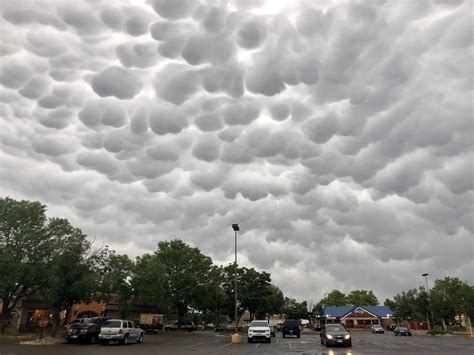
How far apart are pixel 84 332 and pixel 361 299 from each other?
14936 cm

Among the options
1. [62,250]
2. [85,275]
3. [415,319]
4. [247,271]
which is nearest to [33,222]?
[62,250]

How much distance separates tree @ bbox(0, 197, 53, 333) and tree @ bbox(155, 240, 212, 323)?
70.5 ft

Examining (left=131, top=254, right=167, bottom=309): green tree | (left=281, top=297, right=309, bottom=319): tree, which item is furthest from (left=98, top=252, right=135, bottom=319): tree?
(left=281, top=297, right=309, bottom=319): tree

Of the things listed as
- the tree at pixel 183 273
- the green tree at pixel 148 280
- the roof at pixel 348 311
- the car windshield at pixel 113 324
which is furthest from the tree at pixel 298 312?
the car windshield at pixel 113 324

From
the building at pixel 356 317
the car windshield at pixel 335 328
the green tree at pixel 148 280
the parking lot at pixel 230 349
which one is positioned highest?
the green tree at pixel 148 280

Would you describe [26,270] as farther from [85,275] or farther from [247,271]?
[247,271]

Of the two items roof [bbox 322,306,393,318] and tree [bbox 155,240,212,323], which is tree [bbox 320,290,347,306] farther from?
tree [bbox 155,240,212,323]

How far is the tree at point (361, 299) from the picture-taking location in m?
161

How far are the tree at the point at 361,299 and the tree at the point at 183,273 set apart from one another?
4414 inches

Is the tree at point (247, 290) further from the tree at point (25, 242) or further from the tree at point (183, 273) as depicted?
the tree at point (25, 242)

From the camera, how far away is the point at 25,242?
39.2 metres

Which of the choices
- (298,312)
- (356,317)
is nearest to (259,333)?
(356,317)

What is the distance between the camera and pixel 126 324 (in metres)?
32.0

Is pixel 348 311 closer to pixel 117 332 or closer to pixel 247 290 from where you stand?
pixel 247 290
